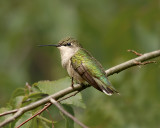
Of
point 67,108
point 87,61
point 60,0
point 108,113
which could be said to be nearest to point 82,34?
point 60,0

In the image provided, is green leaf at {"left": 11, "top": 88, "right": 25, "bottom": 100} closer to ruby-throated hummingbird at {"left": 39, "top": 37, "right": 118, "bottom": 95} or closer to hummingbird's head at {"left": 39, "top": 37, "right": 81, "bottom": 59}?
ruby-throated hummingbird at {"left": 39, "top": 37, "right": 118, "bottom": 95}

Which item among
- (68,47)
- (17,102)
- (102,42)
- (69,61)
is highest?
(102,42)

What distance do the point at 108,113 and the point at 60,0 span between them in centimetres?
356

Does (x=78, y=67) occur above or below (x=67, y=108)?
above

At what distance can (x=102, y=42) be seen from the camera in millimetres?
7344

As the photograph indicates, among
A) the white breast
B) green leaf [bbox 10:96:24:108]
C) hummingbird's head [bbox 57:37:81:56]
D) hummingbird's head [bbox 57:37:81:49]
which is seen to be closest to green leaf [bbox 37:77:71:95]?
green leaf [bbox 10:96:24:108]

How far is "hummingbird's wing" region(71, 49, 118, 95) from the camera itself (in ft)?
13.8

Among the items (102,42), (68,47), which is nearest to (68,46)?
(68,47)

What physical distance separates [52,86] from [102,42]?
339 centimetres

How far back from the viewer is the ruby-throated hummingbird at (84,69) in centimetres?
423

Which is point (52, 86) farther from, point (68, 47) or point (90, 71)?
point (68, 47)

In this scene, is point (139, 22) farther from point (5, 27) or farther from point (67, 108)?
point (5, 27)

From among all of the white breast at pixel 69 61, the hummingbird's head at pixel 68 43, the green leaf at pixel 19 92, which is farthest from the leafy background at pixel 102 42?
the hummingbird's head at pixel 68 43

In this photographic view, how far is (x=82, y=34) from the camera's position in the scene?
8.11 m
